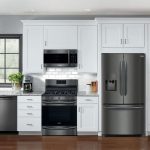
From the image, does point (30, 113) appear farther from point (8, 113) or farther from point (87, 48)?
point (87, 48)

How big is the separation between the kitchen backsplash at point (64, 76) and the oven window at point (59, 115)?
2.56ft

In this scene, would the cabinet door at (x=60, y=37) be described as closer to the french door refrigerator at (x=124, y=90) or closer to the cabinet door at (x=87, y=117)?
the french door refrigerator at (x=124, y=90)

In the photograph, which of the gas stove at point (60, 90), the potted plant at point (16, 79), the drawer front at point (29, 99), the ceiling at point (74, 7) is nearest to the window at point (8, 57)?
the potted plant at point (16, 79)

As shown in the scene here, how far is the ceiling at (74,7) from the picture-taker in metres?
6.57

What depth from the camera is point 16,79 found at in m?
7.83

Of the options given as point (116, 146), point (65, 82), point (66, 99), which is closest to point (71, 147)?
point (116, 146)

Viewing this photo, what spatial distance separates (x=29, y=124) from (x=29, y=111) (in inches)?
10.1

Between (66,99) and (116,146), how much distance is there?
145cm

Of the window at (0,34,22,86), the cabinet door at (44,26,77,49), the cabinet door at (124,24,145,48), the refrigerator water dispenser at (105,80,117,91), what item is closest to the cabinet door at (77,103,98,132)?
the refrigerator water dispenser at (105,80,117,91)

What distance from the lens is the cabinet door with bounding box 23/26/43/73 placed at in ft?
25.3

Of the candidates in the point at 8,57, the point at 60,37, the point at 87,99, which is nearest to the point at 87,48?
the point at 60,37

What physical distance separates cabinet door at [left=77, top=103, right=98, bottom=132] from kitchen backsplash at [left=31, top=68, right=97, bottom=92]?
74 centimetres

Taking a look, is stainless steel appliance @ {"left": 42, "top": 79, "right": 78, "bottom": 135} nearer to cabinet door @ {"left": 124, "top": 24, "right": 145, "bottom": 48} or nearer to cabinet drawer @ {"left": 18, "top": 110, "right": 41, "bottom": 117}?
cabinet drawer @ {"left": 18, "top": 110, "right": 41, "bottom": 117}

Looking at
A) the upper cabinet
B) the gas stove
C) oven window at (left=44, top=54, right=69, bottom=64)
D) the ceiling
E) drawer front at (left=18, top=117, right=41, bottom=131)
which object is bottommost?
drawer front at (left=18, top=117, right=41, bottom=131)
